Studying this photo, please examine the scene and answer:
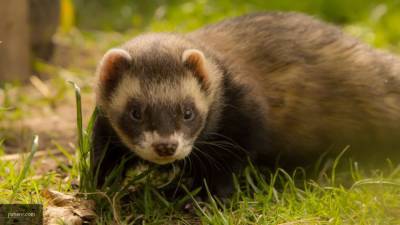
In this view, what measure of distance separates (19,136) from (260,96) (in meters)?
2.69

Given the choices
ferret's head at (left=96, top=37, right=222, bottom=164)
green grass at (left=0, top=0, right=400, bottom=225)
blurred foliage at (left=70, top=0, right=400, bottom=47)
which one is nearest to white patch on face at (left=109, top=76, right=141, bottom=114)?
ferret's head at (left=96, top=37, right=222, bottom=164)

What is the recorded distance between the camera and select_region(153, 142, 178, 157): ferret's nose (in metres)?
4.39

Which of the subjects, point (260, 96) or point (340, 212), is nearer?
point (340, 212)

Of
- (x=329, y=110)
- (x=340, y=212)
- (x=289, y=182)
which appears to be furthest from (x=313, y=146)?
(x=340, y=212)

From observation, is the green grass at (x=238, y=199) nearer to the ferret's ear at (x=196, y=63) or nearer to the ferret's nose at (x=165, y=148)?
the ferret's nose at (x=165, y=148)

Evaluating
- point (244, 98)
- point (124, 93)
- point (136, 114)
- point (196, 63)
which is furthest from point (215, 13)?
point (136, 114)

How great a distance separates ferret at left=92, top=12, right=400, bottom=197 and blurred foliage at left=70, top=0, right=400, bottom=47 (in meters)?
4.15

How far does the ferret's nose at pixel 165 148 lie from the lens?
4391 millimetres

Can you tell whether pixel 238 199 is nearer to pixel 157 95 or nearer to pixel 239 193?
pixel 239 193

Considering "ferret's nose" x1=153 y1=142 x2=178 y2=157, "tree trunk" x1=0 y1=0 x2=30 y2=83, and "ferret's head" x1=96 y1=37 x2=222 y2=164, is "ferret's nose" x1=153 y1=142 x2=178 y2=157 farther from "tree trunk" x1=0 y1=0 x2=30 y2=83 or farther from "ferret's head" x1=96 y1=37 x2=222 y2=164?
"tree trunk" x1=0 y1=0 x2=30 y2=83

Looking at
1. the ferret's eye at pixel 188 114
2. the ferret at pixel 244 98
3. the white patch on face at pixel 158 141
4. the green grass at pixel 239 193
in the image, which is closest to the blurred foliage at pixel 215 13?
the ferret at pixel 244 98

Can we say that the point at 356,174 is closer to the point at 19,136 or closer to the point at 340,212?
the point at 340,212

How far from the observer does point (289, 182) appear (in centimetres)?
537

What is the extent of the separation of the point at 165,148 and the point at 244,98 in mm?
1149
